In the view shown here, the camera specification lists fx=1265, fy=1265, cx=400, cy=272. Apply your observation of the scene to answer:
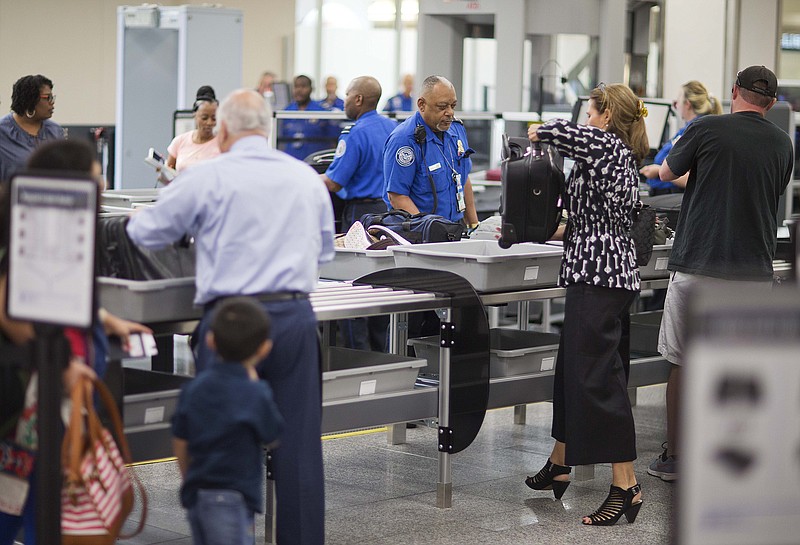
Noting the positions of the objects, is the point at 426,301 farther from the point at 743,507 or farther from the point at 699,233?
the point at 743,507

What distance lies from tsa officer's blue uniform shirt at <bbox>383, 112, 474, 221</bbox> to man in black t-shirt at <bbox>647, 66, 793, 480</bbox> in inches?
46.3

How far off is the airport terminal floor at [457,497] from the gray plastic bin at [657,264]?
836 mm

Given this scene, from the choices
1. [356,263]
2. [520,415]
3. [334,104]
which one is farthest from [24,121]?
[334,104]

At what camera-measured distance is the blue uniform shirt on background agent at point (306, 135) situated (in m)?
9.20

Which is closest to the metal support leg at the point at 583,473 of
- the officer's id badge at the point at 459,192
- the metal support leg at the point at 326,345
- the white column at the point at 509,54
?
the metal support leg at the point at 326,345

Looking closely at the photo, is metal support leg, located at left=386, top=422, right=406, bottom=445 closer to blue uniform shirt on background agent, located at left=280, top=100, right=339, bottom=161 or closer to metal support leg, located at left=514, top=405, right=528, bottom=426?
metal support leg, located at left=514, top=405, right=528, bottom=426

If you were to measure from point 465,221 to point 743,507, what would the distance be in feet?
15.1

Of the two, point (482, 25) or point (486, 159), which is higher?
point (482, 25)

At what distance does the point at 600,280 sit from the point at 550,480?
0.95 m

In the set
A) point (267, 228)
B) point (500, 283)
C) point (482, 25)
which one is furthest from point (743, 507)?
point (482, 25)

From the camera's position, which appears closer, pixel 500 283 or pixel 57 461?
pixel 57 461

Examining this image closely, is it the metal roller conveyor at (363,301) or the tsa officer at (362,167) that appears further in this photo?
the tsa officer at (362,167)

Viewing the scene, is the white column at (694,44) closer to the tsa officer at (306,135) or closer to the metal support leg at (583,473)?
the tsa officer at (306,135)

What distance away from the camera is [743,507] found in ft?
5.86
